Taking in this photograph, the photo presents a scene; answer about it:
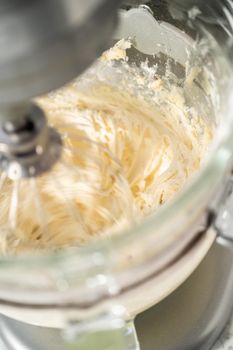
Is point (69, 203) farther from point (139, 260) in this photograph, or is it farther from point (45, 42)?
point (45, 42)

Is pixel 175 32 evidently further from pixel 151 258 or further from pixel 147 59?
pixel 151 258

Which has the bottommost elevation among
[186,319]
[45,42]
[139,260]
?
[186,319]

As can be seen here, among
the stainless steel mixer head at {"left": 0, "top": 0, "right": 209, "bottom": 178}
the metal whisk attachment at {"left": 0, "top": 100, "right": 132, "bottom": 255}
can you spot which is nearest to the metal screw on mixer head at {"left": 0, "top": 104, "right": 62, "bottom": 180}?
the stainless steel mixer head at {"left": 0, "top": 0, "right": 209, "bottom": 178}

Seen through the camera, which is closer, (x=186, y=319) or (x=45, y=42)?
(x=45, y=42)

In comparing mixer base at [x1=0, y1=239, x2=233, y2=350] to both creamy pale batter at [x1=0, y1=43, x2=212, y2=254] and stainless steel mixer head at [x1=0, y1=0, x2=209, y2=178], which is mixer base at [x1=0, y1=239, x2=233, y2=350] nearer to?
creamy pale batter at [x1=0, y1=43, x2=212, y2=254]

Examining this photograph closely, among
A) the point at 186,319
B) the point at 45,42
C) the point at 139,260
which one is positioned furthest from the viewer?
the point at 186,319

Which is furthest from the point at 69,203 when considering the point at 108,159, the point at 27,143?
the point at 27,143

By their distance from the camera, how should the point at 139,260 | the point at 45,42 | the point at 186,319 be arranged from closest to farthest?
the point at 45,42 < the point at 139,260 < the point at 186,319
